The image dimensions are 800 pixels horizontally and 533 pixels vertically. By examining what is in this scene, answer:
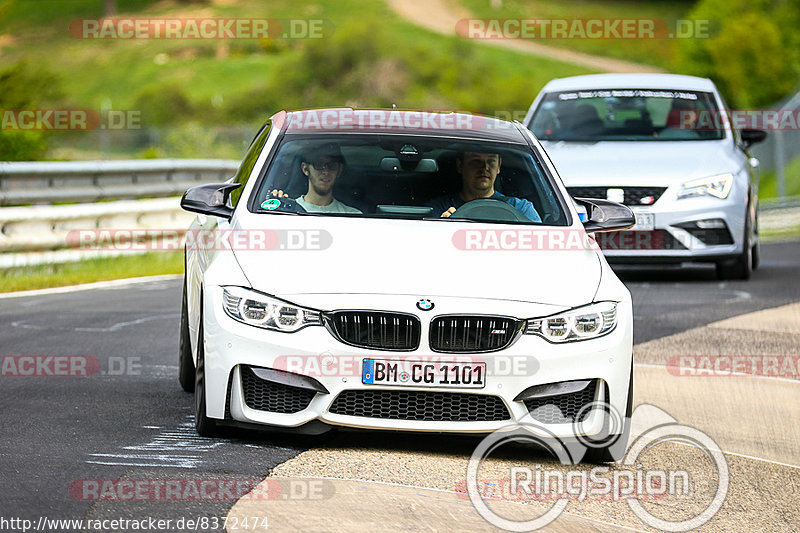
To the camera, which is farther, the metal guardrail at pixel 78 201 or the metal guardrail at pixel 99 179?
the metal guardrail at pixel 99 179

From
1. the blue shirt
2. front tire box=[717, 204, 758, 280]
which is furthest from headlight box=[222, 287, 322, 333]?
front tire box=[717, 204, 758, 280]

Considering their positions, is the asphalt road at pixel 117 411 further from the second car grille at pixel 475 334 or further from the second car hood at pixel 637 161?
the second car hood at pixel 637 161

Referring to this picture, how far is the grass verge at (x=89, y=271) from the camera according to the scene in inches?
525

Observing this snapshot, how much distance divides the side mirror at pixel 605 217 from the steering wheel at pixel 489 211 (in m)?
0.37

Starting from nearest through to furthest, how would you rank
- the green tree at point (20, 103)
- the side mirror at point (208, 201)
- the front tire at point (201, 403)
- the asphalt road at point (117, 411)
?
the asphalt road at point (117, 411) → the front tire at point (201, 403) → the side mirror at point (208, 201) → the green tree at point (20, 103)

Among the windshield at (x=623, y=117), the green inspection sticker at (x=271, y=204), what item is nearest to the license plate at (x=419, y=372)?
the green inspection sticker at (x=271, y=204)

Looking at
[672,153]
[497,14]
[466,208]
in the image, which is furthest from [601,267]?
[497,14]

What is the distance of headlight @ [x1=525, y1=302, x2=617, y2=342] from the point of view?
Result: 6.06 metres

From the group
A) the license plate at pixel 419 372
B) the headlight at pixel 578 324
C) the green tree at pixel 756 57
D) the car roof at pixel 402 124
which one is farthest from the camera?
the green tree at pixel 756 57

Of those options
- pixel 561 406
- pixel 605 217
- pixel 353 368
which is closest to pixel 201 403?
pixel 353 368

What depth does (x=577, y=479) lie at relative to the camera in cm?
603

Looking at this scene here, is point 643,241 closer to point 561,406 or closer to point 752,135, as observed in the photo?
point 752,135

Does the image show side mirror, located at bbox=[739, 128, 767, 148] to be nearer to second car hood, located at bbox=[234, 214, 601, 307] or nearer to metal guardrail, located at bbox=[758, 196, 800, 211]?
second car hood, located at bbox=[234, 214, 601, 307]

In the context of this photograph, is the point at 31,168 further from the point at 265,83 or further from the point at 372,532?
the point at 265,83
